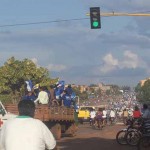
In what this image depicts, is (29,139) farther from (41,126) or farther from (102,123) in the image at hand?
(102,123)

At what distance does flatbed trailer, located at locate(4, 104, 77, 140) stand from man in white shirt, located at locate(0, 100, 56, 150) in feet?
43.0

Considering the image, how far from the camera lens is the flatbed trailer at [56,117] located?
20.9 m

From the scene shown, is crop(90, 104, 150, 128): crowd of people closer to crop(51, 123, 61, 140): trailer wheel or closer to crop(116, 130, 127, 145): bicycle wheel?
crop(116, 130, 127, 145): bicycle wheel

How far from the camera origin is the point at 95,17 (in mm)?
21734

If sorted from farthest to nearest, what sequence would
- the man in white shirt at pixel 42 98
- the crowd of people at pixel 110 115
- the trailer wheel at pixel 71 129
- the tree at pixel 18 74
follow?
the tree at pixel 18 74
the trailer wheel at pixel 71 129
the man in white shirt at pixel 42 98
the crowd of people at pixel 110 115

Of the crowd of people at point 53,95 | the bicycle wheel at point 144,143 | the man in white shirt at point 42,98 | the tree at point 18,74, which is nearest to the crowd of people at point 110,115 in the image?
the bicycle wheel at point 144,143

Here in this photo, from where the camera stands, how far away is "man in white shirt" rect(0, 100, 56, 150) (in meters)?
6.16

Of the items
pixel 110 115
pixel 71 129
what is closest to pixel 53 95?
pixel 71 129

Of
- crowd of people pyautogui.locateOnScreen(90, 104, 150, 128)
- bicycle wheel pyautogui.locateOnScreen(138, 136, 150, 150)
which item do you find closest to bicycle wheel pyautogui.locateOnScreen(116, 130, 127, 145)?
crowd of people pyautogui.locateOnScreen(90, 104, 150, 128)

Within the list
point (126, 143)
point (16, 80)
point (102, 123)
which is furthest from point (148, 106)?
point (16, 80)

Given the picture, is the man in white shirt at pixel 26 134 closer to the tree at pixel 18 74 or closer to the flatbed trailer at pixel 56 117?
the flatbed trailer at pixel 56 117

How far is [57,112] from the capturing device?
75.5ft

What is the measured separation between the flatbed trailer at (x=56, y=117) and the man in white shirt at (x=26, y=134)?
13.1 meters

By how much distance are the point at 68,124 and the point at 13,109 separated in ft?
19.3
